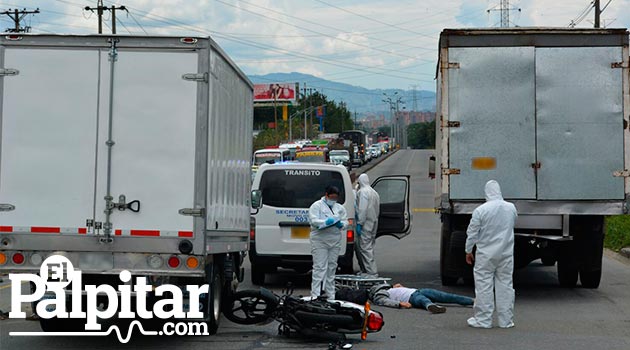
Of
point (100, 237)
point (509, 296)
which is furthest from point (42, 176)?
point (509, 296)

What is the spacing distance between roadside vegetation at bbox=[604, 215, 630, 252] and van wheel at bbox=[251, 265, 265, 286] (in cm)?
1060

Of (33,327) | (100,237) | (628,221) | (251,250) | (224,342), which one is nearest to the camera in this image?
(100,237)

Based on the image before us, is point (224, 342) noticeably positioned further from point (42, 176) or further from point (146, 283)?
point (42, 176)

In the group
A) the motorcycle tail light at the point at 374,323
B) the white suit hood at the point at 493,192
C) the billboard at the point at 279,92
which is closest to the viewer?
the motorcycle tail light at the point at 374,323

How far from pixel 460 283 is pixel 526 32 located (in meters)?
4.55

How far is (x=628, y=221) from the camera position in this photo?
1091 inches

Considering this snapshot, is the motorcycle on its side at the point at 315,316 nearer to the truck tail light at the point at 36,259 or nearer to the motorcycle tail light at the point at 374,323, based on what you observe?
the motorcycle tail light at the point at 374,323

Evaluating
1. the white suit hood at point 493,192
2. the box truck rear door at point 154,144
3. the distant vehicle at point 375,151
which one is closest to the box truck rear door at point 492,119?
the white suit hood at point 493,192

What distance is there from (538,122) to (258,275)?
17.1 feet

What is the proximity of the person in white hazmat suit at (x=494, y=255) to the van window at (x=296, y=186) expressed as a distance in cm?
385

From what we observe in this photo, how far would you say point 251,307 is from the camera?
11531 millimetres

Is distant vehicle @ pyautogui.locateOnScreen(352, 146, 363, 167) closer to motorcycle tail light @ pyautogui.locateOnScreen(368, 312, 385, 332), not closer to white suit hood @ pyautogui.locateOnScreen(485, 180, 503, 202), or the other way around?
white suit hood @ pyautogui.locateOnScreen(485, 180, 503, 202)

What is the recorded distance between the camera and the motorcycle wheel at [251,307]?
11.2m

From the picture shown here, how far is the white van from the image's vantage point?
16000 millimetres
